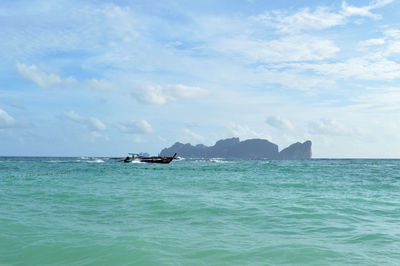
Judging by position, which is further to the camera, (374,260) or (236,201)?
(236,201)

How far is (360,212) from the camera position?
41.2ft

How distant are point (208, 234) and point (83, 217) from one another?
4955 millimetres

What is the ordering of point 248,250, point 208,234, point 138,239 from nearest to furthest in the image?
point 248,250 < point 138,239 < point 208,234

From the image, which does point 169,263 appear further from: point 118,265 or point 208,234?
point 208,234

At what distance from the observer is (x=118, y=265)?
269 inches

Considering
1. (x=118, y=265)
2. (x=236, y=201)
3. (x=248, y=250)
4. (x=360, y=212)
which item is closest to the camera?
(x=118, y=265)

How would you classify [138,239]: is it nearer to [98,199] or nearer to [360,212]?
[98,199]

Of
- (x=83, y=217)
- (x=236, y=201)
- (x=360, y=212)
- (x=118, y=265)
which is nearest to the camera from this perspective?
(x=118, y=265)

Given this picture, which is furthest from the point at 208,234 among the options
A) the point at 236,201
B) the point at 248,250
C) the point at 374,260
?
the point at 236,201

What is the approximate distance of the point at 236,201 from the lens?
1519 centimetres

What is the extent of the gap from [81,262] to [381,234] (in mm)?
8237

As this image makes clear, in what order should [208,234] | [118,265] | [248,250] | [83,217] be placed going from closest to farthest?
1. [118,265]
2. [248,250]
3. [208,234]
4. [83,217]

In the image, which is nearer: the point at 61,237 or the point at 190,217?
the point at 61,237

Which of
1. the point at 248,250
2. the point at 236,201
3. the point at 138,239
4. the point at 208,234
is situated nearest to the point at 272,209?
the point at 236,201
